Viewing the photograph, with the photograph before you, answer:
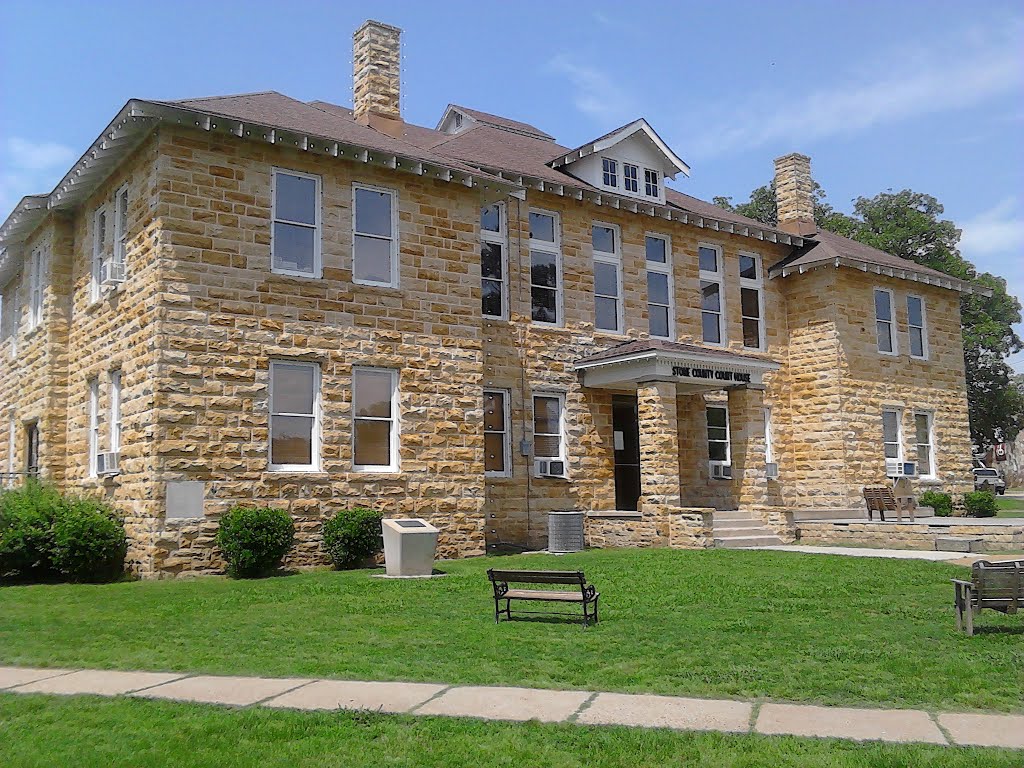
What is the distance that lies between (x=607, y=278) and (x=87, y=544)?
12.6 m

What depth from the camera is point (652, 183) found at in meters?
23.6

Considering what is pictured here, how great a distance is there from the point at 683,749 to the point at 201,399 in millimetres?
11480

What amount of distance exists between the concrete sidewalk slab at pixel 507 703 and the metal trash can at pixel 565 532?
11.3 metres

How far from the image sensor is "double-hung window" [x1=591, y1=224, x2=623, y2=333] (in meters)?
22.1

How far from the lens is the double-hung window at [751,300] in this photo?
25.1 m

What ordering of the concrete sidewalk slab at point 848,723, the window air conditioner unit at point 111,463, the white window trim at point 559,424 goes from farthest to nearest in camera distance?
the white window trim at point 559,424, the window air conditioner unit at point 111,463, the concrete sidewalk slab at point 848,723

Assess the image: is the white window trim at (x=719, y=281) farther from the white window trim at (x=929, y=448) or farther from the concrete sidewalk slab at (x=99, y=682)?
the concrete sidewalk slab at (x=99, y=682)

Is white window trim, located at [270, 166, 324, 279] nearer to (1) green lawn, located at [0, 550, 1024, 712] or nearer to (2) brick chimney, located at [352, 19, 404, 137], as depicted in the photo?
(2) brick chimney, located at [352, 19, 404, 137]

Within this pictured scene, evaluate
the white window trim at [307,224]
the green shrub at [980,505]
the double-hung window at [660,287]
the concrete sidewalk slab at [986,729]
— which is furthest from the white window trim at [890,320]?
the concrete sidewalk slab at [986,729]

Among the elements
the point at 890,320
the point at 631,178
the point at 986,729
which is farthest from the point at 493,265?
the point at 986,729

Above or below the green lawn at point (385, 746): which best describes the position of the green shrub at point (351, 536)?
above

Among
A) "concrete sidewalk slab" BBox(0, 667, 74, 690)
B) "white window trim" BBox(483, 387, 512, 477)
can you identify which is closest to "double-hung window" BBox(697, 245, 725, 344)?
"white window trim" BBox(483, 387, 512, 477)

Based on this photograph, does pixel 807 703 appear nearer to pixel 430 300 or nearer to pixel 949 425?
pixel 430 300

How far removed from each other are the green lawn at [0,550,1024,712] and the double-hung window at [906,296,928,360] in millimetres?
14250
